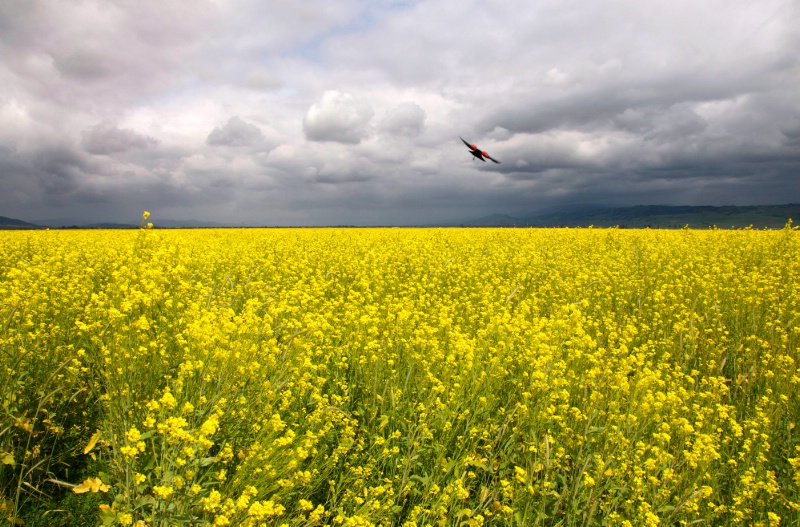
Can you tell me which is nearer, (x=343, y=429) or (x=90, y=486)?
(x=90, y=486)

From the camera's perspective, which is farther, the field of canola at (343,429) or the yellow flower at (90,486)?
the field of canola at (343,429)

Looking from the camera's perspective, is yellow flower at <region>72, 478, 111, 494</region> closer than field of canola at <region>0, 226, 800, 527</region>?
Yes

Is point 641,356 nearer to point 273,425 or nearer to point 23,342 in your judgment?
point 273,425

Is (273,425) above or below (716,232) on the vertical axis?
below

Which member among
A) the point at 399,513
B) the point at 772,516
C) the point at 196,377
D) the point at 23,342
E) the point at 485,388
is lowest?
the point at 399,513

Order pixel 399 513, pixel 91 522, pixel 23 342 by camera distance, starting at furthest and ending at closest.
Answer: pixel 23 342, pixel 399 513, pixel 91 522

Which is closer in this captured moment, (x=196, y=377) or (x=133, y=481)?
(x=133, y=481)

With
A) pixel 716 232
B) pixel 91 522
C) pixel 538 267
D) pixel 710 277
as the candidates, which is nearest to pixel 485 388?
pixel 91 522

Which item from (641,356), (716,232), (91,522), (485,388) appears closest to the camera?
(91,522)

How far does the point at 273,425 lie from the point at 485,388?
6.56ft

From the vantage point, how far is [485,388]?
391 centimetres

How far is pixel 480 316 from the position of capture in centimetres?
652

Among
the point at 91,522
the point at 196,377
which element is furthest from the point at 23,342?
the point at 91,522

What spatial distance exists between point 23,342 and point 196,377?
1.68 m
